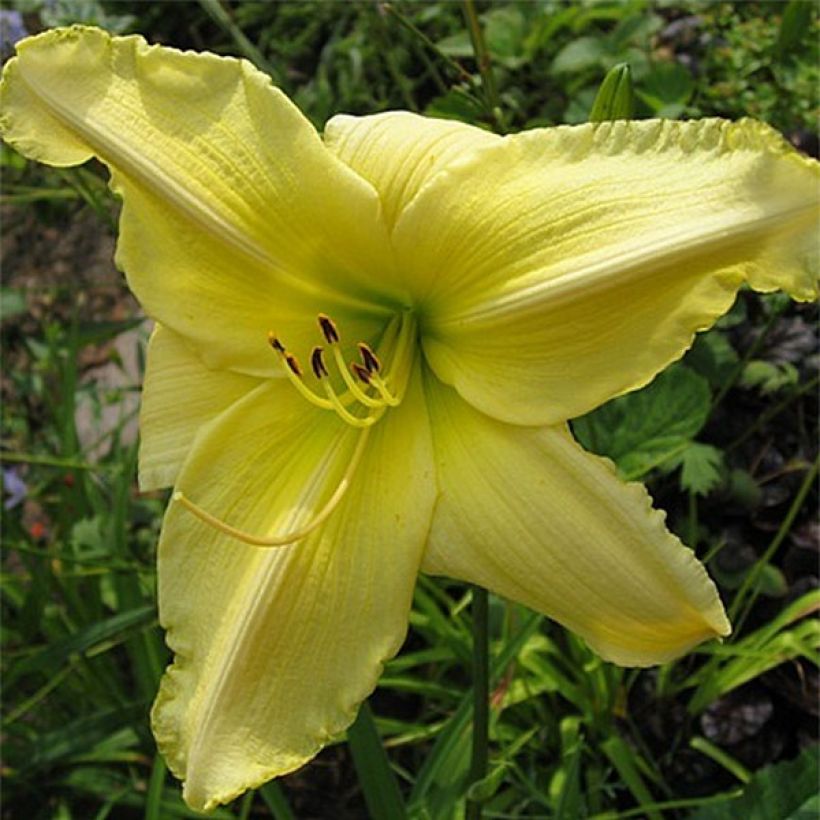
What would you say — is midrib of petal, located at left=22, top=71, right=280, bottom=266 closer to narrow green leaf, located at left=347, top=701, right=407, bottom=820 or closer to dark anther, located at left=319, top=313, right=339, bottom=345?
dark anther, located at left=319, top=313, right=339, bottom=345

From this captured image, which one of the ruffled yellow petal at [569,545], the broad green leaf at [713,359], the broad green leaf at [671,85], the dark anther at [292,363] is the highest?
the dark anther at [292,363]

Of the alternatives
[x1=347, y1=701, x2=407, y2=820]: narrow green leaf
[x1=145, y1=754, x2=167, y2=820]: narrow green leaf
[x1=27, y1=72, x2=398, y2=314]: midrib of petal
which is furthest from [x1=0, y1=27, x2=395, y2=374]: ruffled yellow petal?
[x1=145, y1=754, x2=167, y2=820]: narrow green leaf

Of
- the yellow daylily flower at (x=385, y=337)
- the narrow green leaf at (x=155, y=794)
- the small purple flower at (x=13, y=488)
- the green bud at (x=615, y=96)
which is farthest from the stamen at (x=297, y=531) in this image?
the small purple flower at (x=13, y=488)

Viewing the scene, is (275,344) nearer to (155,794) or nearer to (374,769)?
(374,769)

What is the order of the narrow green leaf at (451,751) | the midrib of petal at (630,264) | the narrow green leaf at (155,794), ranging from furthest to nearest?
Answer: the narrow green leaf at (155,794) < the narrow green leaf at (451,751) < the midrib of petal at (630,264)

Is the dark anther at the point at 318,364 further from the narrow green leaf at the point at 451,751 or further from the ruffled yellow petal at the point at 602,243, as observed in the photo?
the narrow green leaf at the point at 451,751

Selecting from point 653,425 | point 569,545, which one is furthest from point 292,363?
point 653,425
